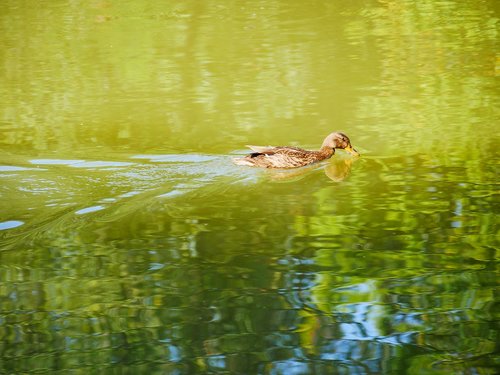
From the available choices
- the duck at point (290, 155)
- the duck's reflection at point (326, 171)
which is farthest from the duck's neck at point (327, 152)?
the duck's reflection at point (326, 171)

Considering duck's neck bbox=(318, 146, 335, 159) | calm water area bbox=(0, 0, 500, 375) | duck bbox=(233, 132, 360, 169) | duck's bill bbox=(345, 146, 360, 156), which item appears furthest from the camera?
duck's neck bbox=(318, 146, 335, 159)

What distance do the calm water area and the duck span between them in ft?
0.40

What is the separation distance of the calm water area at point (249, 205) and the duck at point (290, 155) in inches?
4.8

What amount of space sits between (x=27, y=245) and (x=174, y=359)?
261 centimetres

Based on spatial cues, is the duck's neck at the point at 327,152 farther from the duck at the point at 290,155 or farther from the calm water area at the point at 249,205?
the calm water area at the point at 249,205

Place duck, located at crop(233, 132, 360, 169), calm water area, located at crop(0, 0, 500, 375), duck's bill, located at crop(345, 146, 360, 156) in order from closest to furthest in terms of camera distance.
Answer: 1. calm water area, located at crop(0, 0, 500, 375)
2. duck, located at crop(233, 132, 360, 169)
3. duck's bill, located at crop(345, 146, 360, 156)

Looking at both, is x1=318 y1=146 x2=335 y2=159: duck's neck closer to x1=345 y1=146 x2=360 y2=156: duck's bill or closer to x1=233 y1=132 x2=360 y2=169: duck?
x1=233 y1=132 x2=360 y2=169: duck

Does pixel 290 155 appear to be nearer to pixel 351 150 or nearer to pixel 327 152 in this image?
pixel 327 152

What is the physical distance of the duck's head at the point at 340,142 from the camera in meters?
10.4

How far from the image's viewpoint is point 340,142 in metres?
10.4

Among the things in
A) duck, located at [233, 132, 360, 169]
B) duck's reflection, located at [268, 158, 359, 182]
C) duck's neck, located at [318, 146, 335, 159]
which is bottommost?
duck's reflection, located at [268, 158, 359, 182]

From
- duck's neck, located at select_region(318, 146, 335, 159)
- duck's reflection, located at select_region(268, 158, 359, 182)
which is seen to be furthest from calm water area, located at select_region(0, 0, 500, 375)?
duck's neck, located at select_region(318, 146, 335, 159)

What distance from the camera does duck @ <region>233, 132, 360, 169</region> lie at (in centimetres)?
994

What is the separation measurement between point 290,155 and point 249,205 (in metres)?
1.36
